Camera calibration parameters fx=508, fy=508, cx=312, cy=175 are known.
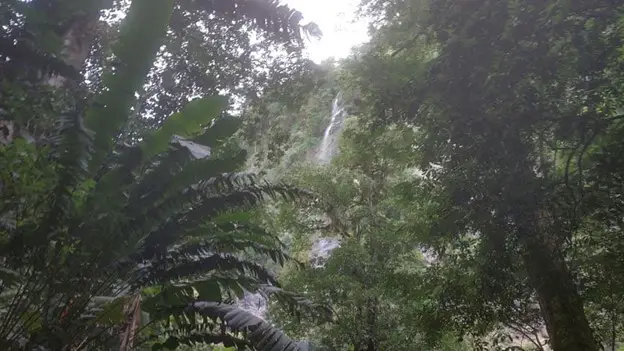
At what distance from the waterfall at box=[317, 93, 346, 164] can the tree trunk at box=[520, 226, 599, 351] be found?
1127 cm

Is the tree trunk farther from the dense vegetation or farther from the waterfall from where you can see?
the waterfall

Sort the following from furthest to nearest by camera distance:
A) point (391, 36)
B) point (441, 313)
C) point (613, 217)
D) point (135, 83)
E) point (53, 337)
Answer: point (441, 313)
point (391, 36)
point (613, 217)
point (135, 83)
point (53, 337)

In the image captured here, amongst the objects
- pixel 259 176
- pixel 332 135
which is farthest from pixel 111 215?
pixel 332 135

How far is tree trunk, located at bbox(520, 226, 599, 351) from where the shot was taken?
14.1 feet

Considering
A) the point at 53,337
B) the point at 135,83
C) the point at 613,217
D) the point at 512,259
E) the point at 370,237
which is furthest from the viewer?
the point at 370,237

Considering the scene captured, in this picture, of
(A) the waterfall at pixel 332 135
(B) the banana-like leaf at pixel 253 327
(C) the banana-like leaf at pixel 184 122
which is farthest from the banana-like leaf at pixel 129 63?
(A) the waterfall at pixel 332 135

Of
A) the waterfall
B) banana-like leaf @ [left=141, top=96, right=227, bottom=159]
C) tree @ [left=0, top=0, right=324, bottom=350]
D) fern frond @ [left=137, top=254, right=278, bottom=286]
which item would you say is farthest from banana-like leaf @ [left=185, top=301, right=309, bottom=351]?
the waterfall

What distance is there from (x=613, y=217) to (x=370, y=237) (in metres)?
4.53

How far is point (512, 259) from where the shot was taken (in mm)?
4531

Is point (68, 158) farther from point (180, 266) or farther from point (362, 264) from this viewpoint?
point (362, 264)

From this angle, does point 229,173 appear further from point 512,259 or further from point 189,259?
point 512,259

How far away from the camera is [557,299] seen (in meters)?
4.75

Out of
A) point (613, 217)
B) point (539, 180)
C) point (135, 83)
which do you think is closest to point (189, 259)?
point (135, 83)

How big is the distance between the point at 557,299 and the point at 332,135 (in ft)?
40.9
